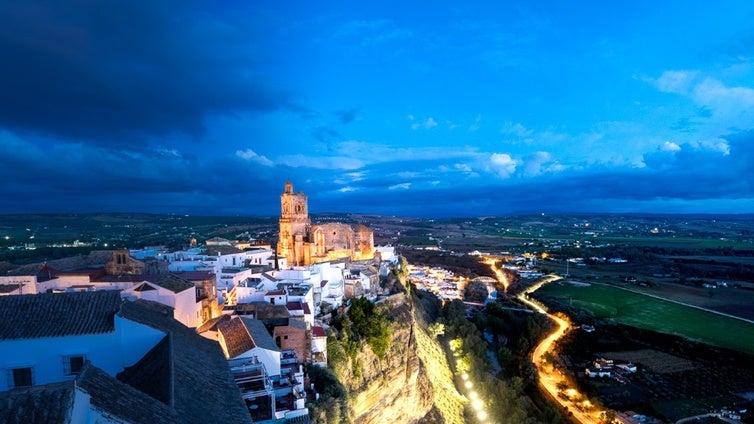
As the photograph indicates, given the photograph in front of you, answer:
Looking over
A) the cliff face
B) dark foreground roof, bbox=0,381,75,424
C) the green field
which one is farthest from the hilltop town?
the green field

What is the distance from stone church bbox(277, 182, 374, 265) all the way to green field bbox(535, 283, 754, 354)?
4316cm

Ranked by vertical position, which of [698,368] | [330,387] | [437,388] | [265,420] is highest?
[265,420]

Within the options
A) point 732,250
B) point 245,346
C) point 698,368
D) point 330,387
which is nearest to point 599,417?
point 698,368


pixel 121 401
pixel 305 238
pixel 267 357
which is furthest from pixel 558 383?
pixel 121 401

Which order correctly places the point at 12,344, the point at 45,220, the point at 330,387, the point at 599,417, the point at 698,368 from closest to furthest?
the point at 12,344 < the point at 330,387 < the point at 599,417 < the point at 698,368 < the point at 45,220

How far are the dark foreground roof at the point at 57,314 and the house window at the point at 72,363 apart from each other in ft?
2.10

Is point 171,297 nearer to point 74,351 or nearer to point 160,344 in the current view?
point 74,351

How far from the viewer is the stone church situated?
45750 millimetres

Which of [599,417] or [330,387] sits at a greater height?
[330,387]

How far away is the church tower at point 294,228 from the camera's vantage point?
1800 inches

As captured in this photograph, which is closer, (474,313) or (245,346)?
(245,346)

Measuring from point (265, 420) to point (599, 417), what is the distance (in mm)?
32859

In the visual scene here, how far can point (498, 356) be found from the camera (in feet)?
158

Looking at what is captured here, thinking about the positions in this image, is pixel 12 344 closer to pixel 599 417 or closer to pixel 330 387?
pixel 330 387
